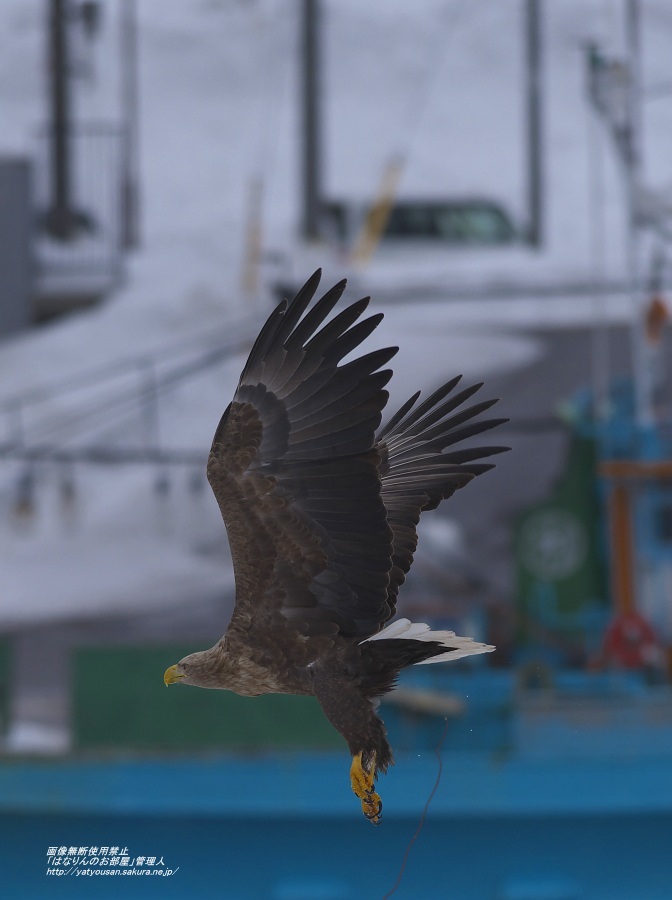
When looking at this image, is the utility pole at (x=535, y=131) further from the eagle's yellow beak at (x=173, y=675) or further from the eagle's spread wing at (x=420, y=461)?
the eagle's yellow beak at (x=173, y=675)

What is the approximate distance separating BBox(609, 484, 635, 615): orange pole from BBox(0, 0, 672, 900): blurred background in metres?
0.02

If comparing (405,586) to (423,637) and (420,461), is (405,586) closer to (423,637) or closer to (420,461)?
(420,461)

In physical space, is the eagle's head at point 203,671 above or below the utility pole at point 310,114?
Result: below

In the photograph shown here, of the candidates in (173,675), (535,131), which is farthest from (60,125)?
(173,675)

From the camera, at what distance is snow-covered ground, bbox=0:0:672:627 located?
42.3ft

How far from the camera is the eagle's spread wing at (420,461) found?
141 inches

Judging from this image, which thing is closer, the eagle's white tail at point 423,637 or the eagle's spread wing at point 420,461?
the eagle's white tail at point 423,637

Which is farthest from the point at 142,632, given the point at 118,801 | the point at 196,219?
the point at 196,219

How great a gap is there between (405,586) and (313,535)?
6335 mm

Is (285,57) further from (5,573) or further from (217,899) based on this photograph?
(217,899)

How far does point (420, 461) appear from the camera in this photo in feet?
12.3

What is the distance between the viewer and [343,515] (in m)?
3.04

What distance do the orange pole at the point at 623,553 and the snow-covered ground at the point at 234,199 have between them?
2118mm

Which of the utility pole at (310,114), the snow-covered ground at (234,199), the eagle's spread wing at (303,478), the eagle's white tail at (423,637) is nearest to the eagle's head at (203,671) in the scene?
the eagle's spread wing at (303,478)
